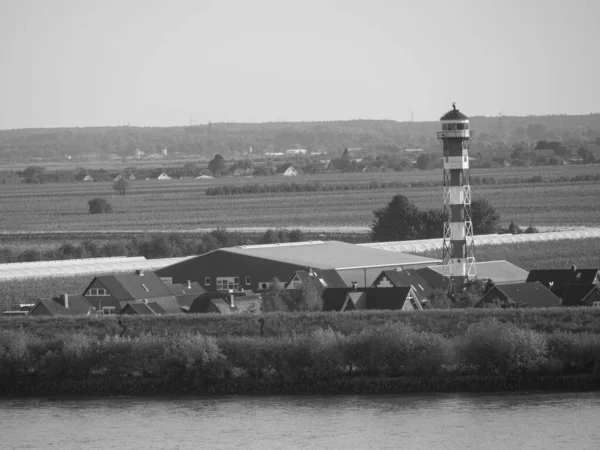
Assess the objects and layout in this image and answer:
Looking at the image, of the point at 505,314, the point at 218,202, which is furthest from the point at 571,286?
the point at 218,202

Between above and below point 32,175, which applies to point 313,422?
above

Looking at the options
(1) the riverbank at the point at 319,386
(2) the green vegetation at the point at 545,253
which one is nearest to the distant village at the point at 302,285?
(2) the green vegetation at the point at 545,253

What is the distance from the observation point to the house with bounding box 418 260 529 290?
3631 cm

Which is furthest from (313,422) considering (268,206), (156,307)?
(268,206)

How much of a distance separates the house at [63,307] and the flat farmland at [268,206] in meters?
30.4

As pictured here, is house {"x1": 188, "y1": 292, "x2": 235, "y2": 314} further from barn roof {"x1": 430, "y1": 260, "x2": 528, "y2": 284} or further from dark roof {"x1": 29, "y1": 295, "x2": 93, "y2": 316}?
barn roof {"x1": 430, "y1": 260, "x2": 528, "y2": 284}

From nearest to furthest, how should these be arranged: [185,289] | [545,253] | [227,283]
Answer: [185,289] < [227,283] < [545,253]

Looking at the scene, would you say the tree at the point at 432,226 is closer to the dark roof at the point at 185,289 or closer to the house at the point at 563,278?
the dark roof at the point at 185,289

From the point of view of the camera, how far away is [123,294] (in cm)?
3388

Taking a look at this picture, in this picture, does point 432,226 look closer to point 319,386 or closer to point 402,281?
point 402,281

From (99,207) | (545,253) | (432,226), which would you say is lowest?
(99,207)

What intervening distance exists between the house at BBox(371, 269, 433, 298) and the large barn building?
5.09ft

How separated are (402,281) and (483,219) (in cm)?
2114

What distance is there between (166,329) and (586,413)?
10280 mm
